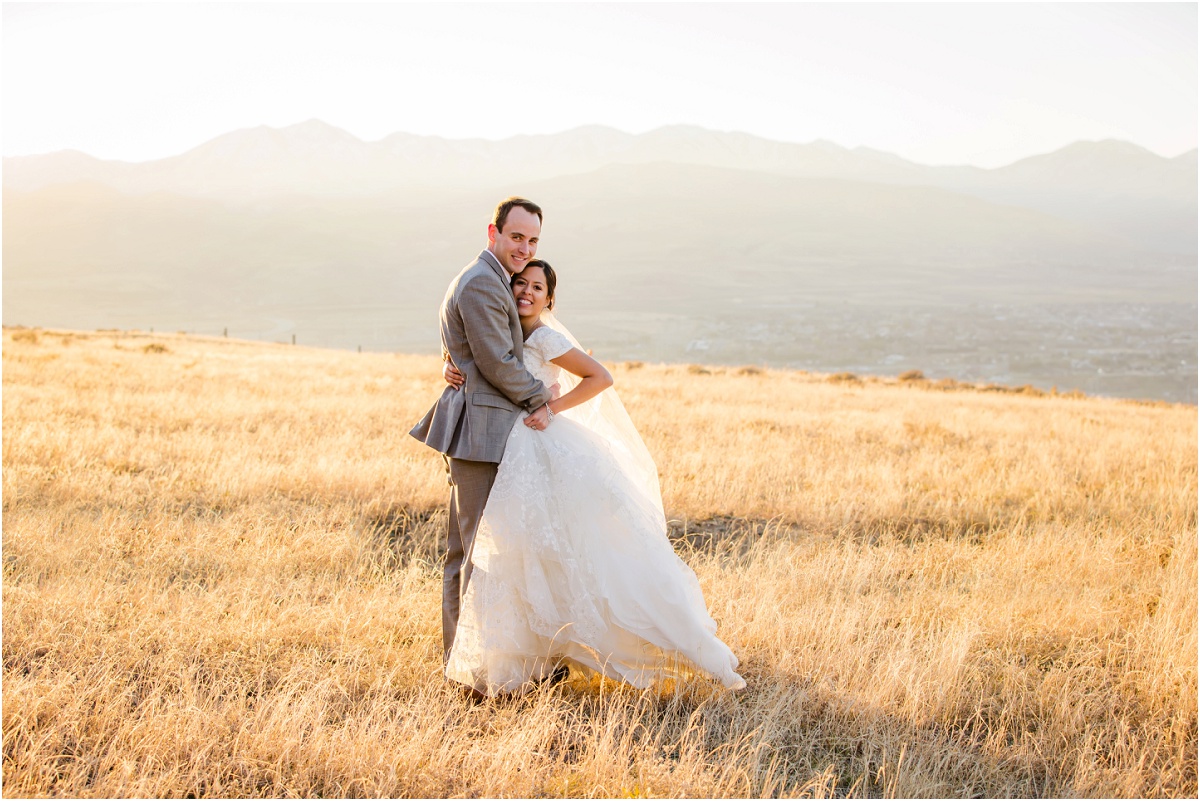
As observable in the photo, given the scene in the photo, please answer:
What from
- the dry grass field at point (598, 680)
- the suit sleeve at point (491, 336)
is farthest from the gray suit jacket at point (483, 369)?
the dry grass field at point (598, 680)

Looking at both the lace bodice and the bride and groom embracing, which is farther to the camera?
the lace bodice

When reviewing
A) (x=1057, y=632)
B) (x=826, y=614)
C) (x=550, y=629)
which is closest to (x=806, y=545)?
(x=826, y=614)

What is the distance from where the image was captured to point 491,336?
13.5ft

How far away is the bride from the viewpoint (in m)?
4.19

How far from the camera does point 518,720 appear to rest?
13.6 ft

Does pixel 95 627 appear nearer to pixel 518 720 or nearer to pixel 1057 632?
pixel 518 720

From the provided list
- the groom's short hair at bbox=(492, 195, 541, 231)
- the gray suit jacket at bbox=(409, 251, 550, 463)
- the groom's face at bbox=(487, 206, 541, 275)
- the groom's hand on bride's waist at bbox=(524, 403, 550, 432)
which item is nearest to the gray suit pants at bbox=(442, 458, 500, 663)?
the gray suit jacket at bbox=(409, 251, 550, 463)

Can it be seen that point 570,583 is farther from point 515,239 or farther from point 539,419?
point 515,239

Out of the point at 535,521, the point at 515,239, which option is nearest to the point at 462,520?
the point at 535,521

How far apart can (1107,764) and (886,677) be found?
1.15m

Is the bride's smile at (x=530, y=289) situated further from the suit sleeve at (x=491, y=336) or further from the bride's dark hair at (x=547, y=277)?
the suit sleeve at (x=491, y=336)

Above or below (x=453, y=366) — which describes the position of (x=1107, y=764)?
below

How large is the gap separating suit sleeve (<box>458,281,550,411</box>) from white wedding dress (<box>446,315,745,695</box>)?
30cm

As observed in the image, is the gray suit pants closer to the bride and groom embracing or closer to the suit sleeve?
the bride and groom embracing
